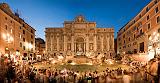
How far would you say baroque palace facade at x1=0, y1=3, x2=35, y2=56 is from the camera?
5192 cm

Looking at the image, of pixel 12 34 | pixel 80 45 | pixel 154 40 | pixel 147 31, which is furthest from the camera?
pixel 80 45

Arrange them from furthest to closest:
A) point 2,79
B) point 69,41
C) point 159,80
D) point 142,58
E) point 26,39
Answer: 1. point 69,41
2. point 26,39
3. point 142,58
4. point 159,80
5. point 2,79

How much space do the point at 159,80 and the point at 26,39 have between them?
54471 mm

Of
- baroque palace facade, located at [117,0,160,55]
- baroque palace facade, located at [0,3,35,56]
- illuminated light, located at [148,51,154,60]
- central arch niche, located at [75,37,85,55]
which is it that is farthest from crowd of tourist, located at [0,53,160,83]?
central arch niche, located at [75,37,85,55]

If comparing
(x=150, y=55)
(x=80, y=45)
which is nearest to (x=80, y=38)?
(x=80, y=45)

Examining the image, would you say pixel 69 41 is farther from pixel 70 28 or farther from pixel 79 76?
pixel 79 76

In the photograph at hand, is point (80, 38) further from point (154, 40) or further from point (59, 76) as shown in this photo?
point (59, 76)

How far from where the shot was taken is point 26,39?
78125 mm

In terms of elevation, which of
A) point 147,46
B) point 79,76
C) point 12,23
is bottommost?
point 79,76

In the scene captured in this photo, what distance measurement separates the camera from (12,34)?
60.1m

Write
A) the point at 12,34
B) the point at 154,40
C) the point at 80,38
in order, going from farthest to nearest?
the point at 80,38
the point at 12,34
the point at 154,40

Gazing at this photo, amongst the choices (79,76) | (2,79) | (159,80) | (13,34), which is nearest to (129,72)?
(79,76)

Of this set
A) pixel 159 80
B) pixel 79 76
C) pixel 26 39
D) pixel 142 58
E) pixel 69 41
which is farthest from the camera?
pixel 69 41

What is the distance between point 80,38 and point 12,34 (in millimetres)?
53138
